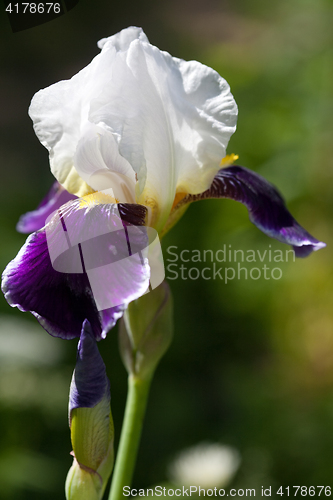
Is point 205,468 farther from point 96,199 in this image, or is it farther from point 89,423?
point 96,199

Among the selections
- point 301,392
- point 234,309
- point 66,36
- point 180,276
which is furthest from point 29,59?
point 301,392

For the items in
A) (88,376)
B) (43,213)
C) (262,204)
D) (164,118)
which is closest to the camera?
(88,376)

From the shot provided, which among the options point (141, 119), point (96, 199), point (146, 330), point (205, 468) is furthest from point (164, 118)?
point (205, 468)

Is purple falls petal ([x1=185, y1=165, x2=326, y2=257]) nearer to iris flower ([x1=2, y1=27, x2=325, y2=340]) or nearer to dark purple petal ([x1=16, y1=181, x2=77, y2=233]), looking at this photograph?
iris flower ([x1=2, y1=27, x2=325, y2=340])

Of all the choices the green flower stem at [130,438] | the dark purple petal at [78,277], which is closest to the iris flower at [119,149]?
the dark purple petal at [78,277]

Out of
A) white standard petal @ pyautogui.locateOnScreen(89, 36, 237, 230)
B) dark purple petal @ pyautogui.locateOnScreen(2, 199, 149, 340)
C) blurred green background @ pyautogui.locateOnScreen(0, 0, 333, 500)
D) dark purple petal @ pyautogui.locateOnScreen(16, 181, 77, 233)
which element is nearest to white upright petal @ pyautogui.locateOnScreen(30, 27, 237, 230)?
white standard petal @ pyautogui.locateOnScreen(89, 36, 237, 230)

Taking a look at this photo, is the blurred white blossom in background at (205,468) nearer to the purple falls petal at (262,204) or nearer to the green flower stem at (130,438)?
the green flower stem at (130,438)

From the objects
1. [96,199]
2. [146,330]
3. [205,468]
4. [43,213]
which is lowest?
[205,468]
